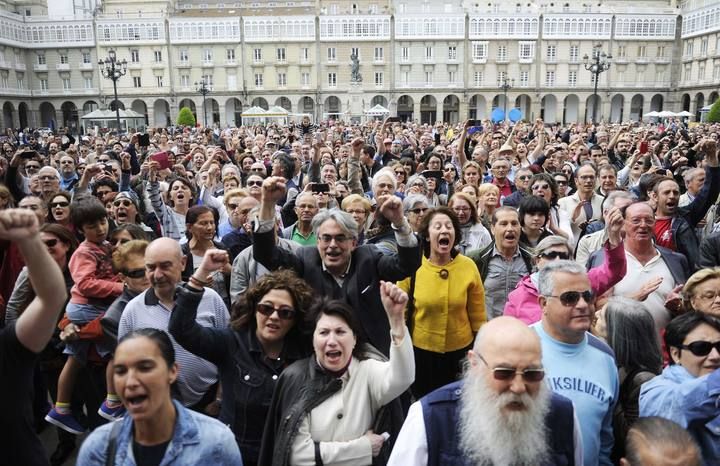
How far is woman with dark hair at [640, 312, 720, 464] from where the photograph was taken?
8.25 ft

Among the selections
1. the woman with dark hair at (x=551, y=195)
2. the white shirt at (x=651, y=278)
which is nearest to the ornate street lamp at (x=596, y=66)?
the woman with dark hair at (x=551, y=195)

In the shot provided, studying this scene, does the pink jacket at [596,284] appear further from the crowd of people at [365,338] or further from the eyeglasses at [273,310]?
the eyeglasses at [273,310]

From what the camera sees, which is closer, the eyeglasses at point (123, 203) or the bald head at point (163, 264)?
the bald head at point (163, 264)

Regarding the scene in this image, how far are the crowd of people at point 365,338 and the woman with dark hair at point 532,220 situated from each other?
31 millimetres

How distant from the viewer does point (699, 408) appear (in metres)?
2.52

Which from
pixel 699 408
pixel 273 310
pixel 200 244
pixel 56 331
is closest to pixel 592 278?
pixel 699 408

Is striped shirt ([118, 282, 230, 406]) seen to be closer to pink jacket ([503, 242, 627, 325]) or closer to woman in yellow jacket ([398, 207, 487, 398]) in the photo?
woman in yellow jacket ([398, 207, 487, 398])

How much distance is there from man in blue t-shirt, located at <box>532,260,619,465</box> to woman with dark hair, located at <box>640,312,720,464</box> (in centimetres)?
19

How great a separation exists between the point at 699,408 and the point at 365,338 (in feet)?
5.68

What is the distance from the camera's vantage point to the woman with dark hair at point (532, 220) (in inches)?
191

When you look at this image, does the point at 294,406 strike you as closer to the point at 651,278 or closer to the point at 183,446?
the point at 183,446

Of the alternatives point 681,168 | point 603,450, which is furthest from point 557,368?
point 681,168

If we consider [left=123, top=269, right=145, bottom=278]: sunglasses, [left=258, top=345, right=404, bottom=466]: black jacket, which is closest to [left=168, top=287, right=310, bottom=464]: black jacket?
[left=258, top=345, right=404, bottom=466]: black jacket

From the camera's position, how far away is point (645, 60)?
2359 inches
